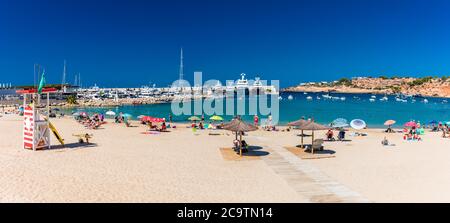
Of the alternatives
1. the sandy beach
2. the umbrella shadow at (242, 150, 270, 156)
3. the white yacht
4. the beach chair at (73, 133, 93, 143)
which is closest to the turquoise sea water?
the beach chair at (73, 133, 93, 143)

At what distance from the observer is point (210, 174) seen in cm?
1423

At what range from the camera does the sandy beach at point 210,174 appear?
37.0ft

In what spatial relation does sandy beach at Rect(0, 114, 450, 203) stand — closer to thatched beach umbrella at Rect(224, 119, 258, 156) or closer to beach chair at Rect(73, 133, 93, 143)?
beach chair at Rect(73, 133, 93, 143)

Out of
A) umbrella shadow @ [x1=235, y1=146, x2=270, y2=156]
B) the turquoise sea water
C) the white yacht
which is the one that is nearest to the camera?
umbrella shadow @ [x1=235, y1=146, x2=270, y2=156]

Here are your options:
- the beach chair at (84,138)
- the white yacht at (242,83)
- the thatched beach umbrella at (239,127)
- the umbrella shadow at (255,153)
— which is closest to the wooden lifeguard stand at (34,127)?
the beach chair at (84,138)

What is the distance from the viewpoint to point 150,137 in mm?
25609

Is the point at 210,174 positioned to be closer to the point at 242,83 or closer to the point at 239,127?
the point at 239,127

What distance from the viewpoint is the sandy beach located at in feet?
37.0

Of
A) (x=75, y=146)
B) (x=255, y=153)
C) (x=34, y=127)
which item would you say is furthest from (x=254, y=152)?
(x=34, y=127)

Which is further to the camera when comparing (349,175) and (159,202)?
(349,175)

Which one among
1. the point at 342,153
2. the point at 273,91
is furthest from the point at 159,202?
the point at 273,91

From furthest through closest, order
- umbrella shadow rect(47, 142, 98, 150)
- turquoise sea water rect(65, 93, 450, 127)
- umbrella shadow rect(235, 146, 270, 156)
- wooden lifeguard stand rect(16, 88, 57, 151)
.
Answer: turquoise sea water rect(65, 93, 450, 127) < umbrella shadow rect(47, 142, 98, 150) < umbrella shadow rect(235, 146, 270, 156) < wooden lifeguard stand rect(16, 88, 57, 151)
